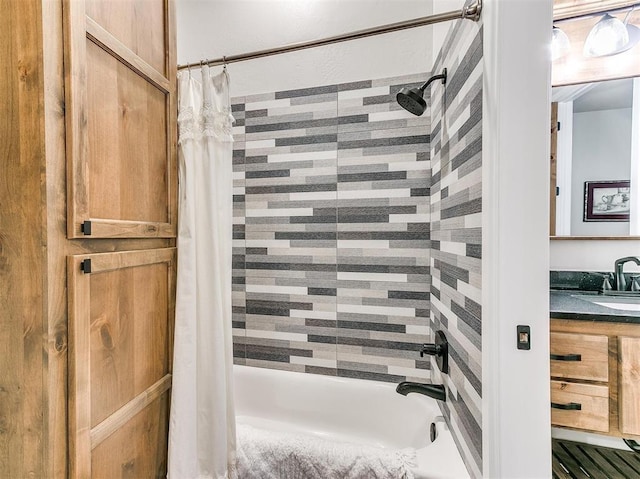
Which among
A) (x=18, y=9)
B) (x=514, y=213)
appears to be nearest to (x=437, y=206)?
(x=514, y=213)

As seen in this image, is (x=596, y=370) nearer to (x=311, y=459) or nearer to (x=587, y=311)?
(x=587, y=311)

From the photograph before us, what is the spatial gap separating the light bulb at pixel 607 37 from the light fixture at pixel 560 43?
92 millimetres

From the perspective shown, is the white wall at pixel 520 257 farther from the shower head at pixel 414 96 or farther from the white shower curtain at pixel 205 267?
the white shower curtain at pixel 205 267

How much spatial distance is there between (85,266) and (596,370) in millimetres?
1934

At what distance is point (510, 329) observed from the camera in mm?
987

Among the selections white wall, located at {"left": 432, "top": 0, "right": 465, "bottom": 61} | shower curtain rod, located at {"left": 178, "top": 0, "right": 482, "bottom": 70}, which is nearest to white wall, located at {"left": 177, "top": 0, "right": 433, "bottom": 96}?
white wall, located at {"left": 432, "top": 0, "right": 465, "bottom": 61}

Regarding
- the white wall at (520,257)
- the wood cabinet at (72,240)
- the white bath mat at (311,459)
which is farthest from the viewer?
the white bath mat at (311,459)

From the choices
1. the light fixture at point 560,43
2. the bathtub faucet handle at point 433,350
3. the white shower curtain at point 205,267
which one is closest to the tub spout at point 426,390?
the bathtub faucet handle at point 433,350

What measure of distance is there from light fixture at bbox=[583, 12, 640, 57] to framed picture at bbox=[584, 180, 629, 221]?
2.33ft

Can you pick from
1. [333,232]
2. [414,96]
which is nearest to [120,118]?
[414,96]

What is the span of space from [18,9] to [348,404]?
2071 millimetres

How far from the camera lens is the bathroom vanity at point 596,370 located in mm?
1454

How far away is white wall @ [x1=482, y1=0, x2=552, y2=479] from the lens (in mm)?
981

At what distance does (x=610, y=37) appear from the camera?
187 centimetres
